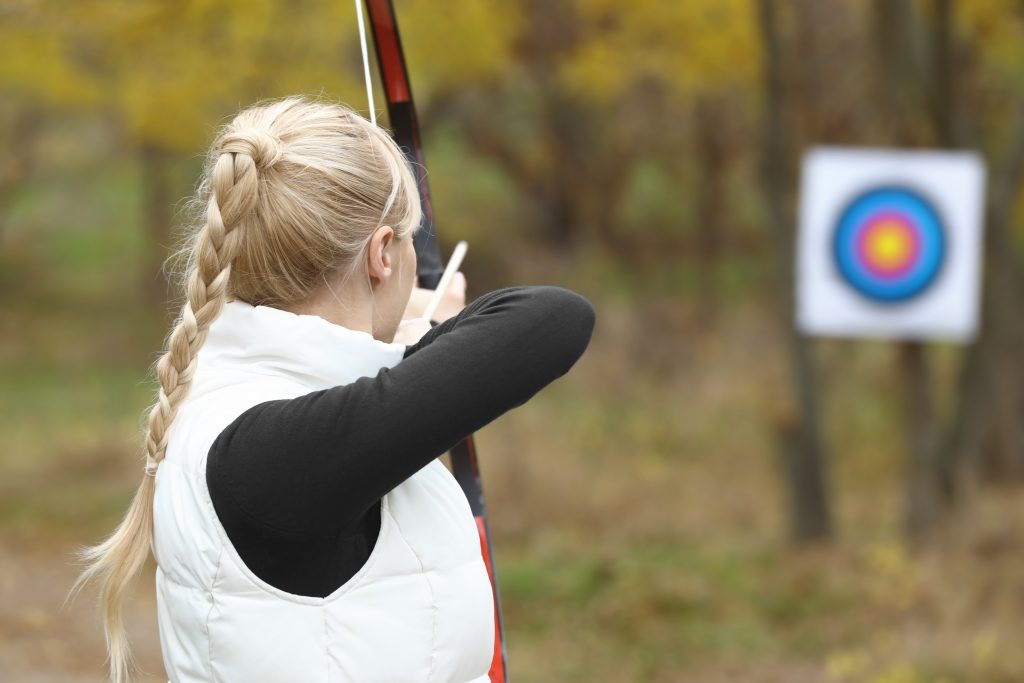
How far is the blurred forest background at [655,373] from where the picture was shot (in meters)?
4.81

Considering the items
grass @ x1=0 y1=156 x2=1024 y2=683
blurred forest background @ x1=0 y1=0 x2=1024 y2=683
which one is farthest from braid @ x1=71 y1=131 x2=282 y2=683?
grass @ x1=0 y1=156 x2=1024 y2=683

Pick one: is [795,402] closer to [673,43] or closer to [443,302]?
[673,43]

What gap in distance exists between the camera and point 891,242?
5488mm

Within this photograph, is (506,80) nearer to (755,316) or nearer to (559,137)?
(559,137)

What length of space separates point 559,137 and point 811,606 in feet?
27.9

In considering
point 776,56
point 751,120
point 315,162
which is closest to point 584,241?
point 751,120

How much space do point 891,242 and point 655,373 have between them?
5074mm

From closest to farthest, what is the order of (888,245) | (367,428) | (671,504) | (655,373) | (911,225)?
(367,428)
(888,245)
(911,225)
(671,504)
(655,373)

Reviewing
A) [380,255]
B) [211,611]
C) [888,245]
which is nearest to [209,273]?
[380,255]

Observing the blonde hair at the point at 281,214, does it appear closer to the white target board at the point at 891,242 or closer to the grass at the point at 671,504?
the grass at the point at 671,504

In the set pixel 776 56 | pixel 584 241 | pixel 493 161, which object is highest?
pixel 776 56

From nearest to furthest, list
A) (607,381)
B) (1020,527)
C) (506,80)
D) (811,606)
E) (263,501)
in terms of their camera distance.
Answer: (263,501)
(811,606)
(1020,527)
(607,381)
(506,80)

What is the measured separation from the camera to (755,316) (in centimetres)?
1241

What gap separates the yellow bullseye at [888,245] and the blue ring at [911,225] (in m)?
0.05
